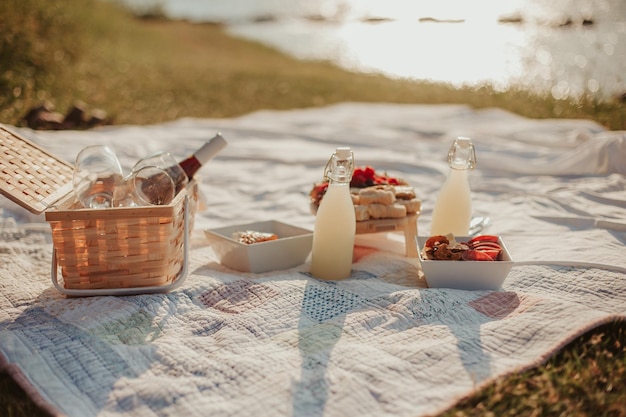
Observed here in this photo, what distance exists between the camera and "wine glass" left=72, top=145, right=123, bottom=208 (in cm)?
212

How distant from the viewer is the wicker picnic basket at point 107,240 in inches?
78.4

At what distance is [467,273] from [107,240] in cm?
104

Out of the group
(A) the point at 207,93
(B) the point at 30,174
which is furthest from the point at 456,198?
(A) the point at 207,93

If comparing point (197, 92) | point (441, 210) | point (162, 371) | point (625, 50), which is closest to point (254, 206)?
point (441, 210)

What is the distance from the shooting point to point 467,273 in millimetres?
2109

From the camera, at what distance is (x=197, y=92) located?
7.05 m

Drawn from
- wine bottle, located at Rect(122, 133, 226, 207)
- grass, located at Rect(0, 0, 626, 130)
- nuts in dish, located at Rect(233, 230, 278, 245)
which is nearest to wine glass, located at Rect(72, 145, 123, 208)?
wine bottle, located at Rect(122, 133, 226, 207)

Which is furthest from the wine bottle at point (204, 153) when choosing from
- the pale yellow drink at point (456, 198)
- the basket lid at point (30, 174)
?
the pale yellow drink at point (456, 198)

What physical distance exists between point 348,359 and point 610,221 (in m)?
1.51

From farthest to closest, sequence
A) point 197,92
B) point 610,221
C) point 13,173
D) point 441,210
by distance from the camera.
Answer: point 197,92
point 610,221
point 441,210
point 13,173

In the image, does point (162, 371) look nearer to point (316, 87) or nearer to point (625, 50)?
point (316, 87)

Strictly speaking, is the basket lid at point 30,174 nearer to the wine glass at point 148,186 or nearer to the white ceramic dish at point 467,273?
the wine glass at point 148,186

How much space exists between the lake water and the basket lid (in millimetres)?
4913

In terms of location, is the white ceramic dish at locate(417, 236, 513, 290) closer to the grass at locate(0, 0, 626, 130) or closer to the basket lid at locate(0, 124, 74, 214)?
the basket lid at locate(0, 124, 74, 214)
